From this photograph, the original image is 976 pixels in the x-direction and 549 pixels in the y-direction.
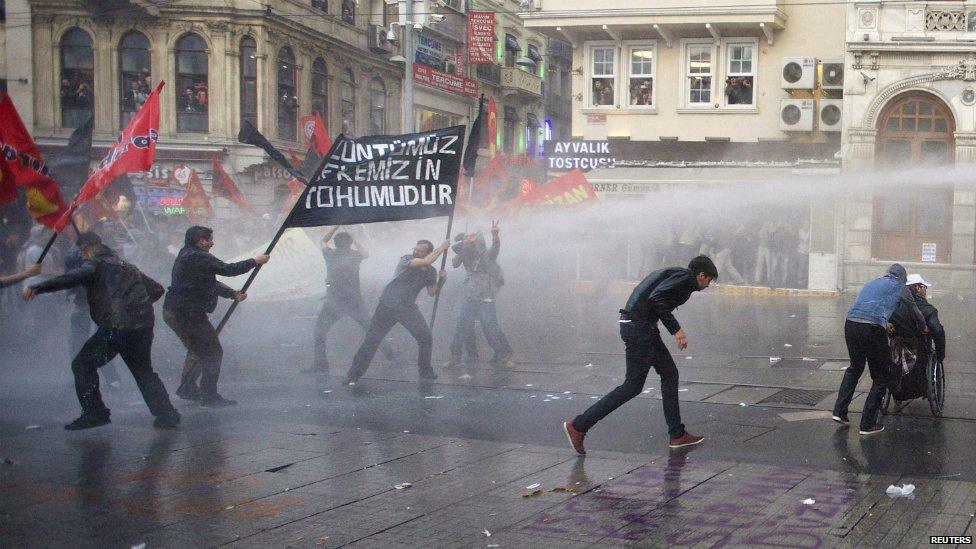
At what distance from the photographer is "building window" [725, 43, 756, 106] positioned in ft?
85.1

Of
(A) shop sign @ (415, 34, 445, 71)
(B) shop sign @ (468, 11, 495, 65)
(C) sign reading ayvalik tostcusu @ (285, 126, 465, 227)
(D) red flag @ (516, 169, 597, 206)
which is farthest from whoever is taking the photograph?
(A) shop sign @ (415, 34, 445, 71)

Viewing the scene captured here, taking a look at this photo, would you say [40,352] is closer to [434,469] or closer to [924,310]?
[434,469]

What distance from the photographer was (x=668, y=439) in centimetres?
805

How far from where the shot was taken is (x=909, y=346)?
8703 mm

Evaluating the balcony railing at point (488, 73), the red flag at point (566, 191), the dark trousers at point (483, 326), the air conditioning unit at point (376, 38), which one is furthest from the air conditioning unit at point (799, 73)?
the balcony railing at point (488, 73)

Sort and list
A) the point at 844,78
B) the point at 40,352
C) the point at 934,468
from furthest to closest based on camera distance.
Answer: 1. the point at 844,78
2. the point at 40,352
3. the point at 934,468

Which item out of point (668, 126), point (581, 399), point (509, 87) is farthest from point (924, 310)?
point (509, 87)

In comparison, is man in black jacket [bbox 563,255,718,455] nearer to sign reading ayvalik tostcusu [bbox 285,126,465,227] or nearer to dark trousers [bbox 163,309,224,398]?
sign reading ayvalik tostcusu [bbox 285,126,465,227]

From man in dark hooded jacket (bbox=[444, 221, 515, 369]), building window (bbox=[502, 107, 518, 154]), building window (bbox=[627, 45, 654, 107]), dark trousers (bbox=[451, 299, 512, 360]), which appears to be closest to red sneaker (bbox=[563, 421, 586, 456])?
man in dark hooded jacket (bbox=[444, 221, 515, 369])

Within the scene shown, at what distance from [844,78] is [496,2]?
21.1 metres

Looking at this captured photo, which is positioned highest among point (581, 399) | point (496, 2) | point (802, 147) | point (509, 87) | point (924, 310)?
point (496, 2)

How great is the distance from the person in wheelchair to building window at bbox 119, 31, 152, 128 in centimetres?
2517

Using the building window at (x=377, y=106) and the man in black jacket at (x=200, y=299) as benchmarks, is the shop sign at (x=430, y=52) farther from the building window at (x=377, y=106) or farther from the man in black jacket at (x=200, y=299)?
the man in black jacket at (x=200, y=299)

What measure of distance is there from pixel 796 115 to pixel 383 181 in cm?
1710
